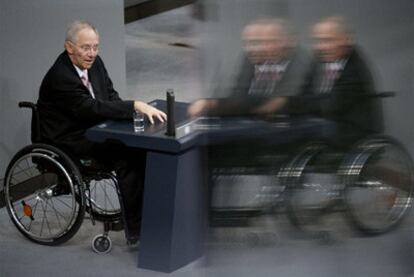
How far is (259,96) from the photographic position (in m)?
2.31

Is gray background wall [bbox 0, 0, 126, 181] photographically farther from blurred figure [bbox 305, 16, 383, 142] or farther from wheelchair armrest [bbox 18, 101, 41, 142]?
blurred figure [bbox 305, 16, 383, 142]

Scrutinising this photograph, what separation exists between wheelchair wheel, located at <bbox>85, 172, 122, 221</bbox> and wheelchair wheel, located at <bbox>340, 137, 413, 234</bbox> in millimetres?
1800

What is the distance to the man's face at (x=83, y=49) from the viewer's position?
4.12 m

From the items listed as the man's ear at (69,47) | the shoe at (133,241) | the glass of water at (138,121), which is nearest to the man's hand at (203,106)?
the glass of water at (138,121)

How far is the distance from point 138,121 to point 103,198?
1.00 meters

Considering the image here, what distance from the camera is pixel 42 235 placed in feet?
14.4

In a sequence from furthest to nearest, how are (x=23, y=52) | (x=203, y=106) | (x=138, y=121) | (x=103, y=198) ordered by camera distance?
1. (x=23, y=52)
2. (x=103, y=198)
3. (x=138, y=121)
4. (x=203, y=106)

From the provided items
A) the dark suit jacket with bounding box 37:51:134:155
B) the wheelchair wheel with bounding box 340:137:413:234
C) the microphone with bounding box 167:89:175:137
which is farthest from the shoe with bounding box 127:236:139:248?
the wheelchair wheel with bounding box 340:137:413:234

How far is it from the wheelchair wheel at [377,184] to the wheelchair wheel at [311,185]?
0.04 m

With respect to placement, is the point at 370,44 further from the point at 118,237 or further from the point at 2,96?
the point at 2,96

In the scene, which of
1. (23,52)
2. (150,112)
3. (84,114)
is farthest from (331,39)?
(23,52)

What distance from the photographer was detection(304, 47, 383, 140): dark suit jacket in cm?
226

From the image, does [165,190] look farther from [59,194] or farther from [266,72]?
[266,72]

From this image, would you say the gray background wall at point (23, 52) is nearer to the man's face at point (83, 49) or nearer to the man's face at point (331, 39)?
the man's face at point (83, 49)
